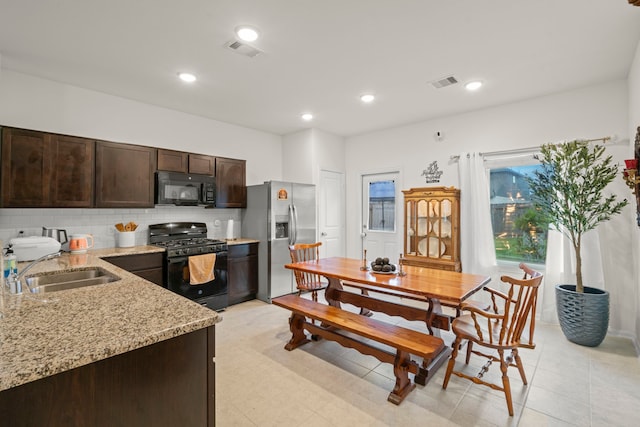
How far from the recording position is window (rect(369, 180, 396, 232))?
208 inches

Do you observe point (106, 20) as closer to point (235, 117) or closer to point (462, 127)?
point (235, 117)

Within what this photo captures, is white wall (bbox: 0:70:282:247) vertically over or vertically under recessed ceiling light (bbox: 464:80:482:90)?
under

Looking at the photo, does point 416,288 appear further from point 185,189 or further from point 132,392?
point 185,189

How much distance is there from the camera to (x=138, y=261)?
11.3 feet

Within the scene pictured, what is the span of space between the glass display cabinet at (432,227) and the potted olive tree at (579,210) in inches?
43.0

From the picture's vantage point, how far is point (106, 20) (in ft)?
7.64

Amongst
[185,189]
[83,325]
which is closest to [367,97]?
[185,189]

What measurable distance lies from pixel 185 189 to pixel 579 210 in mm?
4585

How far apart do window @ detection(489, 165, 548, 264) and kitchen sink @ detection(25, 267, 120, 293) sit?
4.41 m

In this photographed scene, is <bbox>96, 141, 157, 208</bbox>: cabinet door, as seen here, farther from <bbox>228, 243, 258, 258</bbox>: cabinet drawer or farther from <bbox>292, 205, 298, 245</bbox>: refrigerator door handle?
<bbox>292, 205, 298, 245</bbox>: refrigerator door handle

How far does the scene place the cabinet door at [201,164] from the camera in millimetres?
4289

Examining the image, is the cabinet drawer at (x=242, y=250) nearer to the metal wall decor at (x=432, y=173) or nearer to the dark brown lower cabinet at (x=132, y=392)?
the metal wall decor at (x=432, y=173)

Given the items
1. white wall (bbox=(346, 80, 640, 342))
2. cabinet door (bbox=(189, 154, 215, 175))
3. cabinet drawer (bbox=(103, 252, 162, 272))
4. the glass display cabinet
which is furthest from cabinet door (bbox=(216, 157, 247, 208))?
the glass display cabinet

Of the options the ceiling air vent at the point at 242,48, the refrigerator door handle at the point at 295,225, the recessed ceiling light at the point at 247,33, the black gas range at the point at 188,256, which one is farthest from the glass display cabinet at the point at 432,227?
the recessed ceiling light at the point at 247,33
